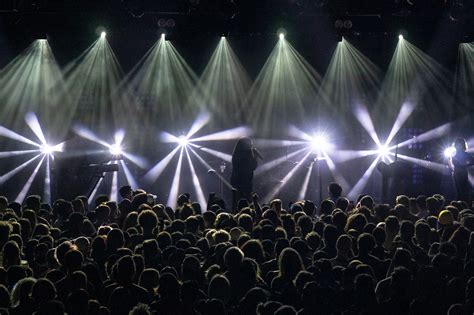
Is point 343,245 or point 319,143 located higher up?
point 319,143

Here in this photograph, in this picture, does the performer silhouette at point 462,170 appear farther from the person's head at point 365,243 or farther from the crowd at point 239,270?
the person's head at point 365,243

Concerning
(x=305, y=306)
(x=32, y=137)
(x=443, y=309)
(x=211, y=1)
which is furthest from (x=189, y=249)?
(x=32, y=137)

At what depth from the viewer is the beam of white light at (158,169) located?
17.8m

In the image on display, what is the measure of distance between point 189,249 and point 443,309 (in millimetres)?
2671

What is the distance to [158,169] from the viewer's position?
1806cm

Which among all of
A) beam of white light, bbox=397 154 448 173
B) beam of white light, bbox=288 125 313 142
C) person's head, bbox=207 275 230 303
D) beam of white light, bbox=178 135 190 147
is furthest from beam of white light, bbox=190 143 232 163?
person's head, bbox=207 275 230 303

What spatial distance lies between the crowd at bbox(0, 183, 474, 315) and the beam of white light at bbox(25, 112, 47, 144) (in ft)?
35.1

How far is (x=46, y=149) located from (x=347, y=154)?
31.1ft

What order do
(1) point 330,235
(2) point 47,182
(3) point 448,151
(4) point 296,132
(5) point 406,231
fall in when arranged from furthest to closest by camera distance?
(4) point 296,132, (2) point 47,182, (3) point 448,151, (5) point 406,231, (1) point 330,235

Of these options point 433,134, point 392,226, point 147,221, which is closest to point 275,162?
point 433,134

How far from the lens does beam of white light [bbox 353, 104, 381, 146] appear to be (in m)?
19.4

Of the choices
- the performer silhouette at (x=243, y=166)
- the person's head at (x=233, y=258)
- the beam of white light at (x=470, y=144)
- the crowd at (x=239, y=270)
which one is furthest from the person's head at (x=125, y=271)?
the beam of white light at (x=470, y=144)

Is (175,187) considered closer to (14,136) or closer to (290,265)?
(14,136)

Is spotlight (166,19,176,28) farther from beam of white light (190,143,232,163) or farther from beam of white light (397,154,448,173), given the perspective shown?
beam of white light (397,154,448,173)
